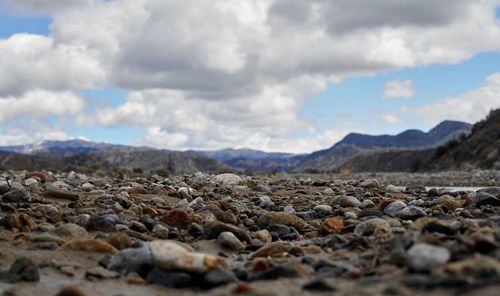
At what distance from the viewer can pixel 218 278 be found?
13.3 ft

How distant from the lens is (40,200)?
7723mm

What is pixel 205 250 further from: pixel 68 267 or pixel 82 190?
pixel 82 190

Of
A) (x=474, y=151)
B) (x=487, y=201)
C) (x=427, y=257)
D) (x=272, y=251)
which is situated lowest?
(x=272, y=251)

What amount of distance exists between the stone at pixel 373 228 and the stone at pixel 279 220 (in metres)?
1.06

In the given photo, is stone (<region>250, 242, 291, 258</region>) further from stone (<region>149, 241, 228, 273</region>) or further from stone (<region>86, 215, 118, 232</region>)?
stone (<region>86, 215, 118, 232</region>)

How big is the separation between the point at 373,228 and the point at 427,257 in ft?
7.46

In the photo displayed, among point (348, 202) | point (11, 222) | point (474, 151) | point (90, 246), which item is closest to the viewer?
point (90, 246)

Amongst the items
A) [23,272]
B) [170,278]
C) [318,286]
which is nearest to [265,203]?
[170,278]

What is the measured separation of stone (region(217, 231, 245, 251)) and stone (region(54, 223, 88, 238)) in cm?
145

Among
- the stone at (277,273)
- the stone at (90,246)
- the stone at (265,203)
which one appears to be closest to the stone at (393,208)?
the stone at (265,203)

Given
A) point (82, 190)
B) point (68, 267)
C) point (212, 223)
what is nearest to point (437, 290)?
point (68, 267)

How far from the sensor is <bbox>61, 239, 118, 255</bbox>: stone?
17.3 feet

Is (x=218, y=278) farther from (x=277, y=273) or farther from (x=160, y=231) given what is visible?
(x=160, y=231)

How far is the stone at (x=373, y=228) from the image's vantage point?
5727 mm
